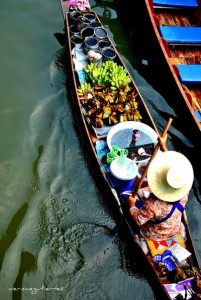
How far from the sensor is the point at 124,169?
493 cm

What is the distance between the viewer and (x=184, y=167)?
3.73 meters

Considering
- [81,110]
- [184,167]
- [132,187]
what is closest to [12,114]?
[81,110]

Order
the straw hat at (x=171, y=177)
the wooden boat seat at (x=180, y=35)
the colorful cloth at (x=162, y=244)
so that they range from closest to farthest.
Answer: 1. the straw hat at (x=171, y=177)
2. the colorful cloth at (x=162, y=244)
3. the wooden boat seat at (x=180, y=35)

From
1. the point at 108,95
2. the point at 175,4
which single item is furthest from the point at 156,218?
the point at 175,4

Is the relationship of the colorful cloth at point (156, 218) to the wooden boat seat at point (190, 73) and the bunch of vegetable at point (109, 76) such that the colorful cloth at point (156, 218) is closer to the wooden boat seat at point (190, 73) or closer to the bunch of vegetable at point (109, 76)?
the bunch of vegetable at point (109, 76)

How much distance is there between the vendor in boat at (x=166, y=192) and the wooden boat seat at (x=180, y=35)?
3806 mm

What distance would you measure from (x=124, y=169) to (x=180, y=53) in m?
3.55

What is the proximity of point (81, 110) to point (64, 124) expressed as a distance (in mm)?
1059

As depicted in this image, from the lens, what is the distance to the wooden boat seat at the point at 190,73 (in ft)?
20.8

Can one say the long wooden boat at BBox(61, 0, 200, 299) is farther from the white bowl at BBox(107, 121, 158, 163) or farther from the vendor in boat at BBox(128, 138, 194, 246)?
the vendor in boat at BBox(128, 138, 194, 246)

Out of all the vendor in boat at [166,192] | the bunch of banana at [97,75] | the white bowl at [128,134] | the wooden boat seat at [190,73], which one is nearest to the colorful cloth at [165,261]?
the vendor in boat at [166,192]

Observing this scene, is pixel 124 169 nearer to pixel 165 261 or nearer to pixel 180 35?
pixel 165 261

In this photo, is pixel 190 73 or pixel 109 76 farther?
pixel 190 73

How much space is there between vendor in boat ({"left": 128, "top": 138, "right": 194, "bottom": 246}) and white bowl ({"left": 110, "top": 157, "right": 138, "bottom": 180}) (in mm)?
717
